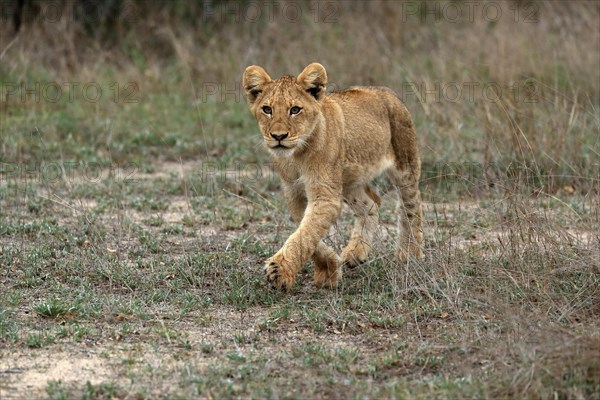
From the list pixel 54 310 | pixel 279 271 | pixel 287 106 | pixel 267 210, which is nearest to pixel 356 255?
pixel 279 271

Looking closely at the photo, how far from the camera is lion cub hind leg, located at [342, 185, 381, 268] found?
671 cm

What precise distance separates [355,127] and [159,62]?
22.6ft

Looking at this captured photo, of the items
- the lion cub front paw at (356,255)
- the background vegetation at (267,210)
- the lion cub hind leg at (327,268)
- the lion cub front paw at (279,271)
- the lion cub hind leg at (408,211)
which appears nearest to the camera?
the background vegetation at (267,210)

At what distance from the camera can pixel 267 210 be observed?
8.19 meters

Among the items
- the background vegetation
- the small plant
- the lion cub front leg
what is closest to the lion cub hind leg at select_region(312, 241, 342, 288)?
the lion cub front leg

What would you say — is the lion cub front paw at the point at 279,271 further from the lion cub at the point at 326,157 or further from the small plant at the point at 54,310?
the small plant at the point at 54,310

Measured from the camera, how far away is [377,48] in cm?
1304

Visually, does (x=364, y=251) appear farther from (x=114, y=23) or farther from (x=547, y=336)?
(x=114, y=23)

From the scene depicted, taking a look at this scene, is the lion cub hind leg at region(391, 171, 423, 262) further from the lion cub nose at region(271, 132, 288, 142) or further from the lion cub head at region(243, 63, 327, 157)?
the lion cub nose at region(271, 132, 288, 142)

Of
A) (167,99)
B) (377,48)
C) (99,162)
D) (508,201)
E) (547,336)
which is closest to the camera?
(547,336)

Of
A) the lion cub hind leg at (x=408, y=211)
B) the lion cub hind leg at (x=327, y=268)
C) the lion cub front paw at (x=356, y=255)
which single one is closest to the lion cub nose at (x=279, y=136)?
the lion cub hind leg at (x=327, y=268)

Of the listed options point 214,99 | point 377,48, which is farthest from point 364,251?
point 377,48

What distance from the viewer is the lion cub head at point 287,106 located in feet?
20.1

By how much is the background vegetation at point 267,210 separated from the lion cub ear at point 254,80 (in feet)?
3.55
